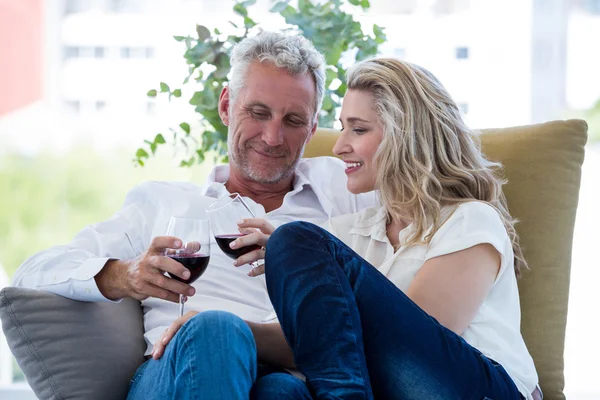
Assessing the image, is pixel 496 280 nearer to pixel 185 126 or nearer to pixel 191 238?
pixel 191 238

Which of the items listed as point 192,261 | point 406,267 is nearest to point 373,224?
point 406,267

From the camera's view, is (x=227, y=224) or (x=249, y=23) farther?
(x=249, y=23)

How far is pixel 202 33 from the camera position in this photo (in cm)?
258

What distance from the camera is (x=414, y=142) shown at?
6.02ft

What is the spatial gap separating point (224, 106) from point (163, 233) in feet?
1.65

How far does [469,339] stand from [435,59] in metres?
1.83

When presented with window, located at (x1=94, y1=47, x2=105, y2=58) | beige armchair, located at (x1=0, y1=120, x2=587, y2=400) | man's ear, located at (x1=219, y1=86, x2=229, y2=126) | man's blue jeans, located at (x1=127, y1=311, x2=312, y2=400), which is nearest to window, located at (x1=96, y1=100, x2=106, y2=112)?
window, located at (x1=94, y1=47, x2=105, y2=58)

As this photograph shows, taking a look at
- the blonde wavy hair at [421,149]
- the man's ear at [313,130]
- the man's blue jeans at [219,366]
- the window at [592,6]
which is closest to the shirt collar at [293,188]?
the man's ear at [313,130]

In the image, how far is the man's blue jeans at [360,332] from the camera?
54.6 inches

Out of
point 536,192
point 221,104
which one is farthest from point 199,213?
point 536,192

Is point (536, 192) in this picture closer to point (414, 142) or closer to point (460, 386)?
point (414, 142)

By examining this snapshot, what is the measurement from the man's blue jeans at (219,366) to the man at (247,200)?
0.07 m

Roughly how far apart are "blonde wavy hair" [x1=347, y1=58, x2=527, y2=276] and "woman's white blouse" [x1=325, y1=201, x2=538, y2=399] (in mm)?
81

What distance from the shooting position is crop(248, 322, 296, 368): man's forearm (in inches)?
67.5
